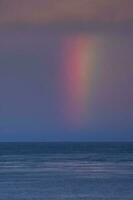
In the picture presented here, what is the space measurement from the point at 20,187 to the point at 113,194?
295 inches

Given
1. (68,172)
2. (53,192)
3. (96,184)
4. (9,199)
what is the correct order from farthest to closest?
1. (68,172)
2. (96,184)
3. (53,192)
4. (9,199)

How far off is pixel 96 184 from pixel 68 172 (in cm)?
1484

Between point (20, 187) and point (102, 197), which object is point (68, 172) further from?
point (102, 197)

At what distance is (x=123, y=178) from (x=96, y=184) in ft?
15.9

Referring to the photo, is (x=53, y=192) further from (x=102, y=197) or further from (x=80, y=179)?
(x=80, y=179)

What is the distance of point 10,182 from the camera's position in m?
66.3

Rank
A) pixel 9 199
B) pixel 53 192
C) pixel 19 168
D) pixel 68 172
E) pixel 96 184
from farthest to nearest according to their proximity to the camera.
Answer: pixel 19 168, pixel 68 172, pixel 96 184, pixel 53 192, pixel 9 199

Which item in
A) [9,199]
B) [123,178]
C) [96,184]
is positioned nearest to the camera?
[9,199]

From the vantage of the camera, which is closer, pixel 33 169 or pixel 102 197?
pixel 102 197

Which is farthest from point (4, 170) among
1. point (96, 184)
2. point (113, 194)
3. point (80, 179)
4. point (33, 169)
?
point (113, 194)

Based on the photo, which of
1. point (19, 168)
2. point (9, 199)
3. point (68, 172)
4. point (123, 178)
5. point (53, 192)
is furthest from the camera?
point (19, 168)

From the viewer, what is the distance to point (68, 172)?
7900cm

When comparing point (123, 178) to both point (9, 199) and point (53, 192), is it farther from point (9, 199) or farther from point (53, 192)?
point (9, 199)

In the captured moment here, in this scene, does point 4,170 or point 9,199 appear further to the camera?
point 4,170
